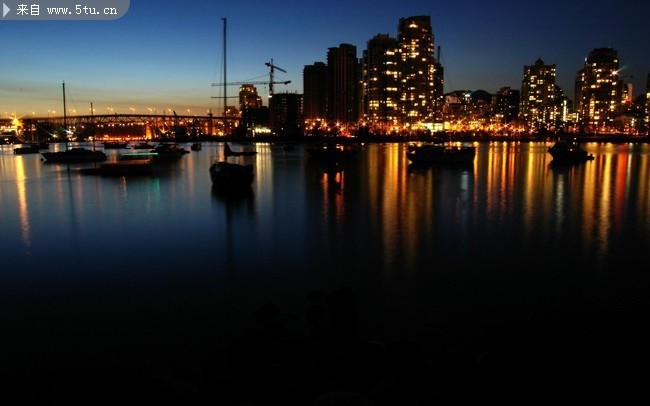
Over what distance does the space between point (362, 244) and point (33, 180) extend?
2826cm

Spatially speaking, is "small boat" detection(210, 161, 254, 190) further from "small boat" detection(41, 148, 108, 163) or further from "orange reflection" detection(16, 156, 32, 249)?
"small boat" detection(41, 148, 108, 163)

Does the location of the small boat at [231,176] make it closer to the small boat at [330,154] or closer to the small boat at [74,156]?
the small boat at [330,154]

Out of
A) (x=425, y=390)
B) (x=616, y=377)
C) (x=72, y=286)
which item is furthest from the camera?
(x=72, y=286)

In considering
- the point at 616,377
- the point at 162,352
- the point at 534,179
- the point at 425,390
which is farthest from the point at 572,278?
the point at 534,179

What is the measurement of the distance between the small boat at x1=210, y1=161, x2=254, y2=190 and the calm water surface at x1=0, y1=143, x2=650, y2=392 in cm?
292

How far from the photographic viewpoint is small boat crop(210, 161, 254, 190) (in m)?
26.7

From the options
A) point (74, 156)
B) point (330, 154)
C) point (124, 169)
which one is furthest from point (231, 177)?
point (74, 156)

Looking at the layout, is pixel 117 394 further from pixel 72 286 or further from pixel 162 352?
pixel 72 286

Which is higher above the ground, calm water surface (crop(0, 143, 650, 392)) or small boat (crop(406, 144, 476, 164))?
small boat (crop(406, 144, 476, 164))

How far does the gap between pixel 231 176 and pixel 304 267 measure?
52.5 ft

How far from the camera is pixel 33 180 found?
32750 millimetres

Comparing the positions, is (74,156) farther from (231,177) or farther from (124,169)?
(231,177)

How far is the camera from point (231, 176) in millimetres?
26672

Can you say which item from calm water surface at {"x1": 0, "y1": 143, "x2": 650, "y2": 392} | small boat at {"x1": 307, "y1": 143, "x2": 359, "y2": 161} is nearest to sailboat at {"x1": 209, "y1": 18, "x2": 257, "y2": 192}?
calm water surface at {"x1": 0, "y1": 143, "x2": 650, "y2": 392}
